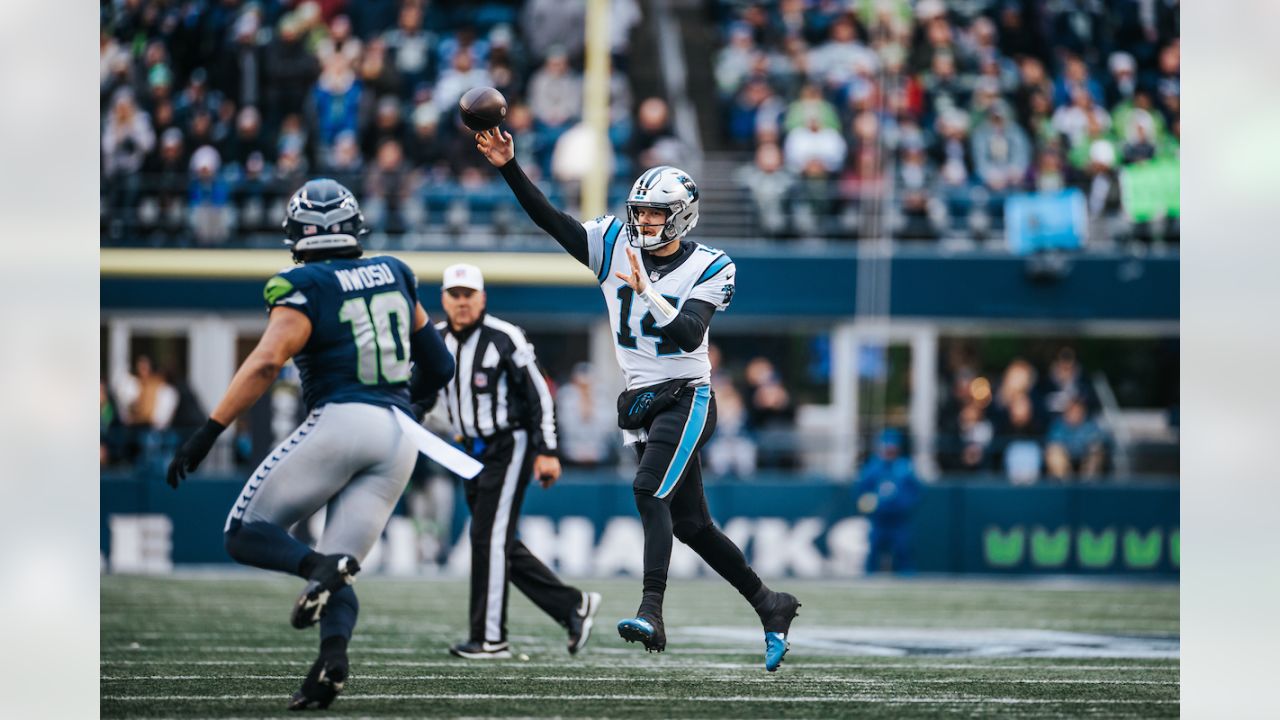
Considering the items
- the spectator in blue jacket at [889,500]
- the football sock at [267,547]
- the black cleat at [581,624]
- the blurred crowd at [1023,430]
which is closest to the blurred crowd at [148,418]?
the spectator in blue jacket at [889,500]

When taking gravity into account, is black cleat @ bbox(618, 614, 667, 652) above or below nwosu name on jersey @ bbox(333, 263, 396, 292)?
below

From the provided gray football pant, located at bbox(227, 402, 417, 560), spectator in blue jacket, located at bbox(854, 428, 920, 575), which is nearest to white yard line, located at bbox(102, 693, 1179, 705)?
gray football pant, located at bbox(227, 402, 417, 560)

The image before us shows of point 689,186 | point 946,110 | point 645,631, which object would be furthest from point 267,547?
point 946,110

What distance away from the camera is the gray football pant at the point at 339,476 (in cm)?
584

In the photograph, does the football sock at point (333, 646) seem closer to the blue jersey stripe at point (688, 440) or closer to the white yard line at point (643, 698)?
the white yard line at point (643, 698)

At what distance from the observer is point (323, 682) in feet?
18.8

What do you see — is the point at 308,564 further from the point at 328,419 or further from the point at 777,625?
the point at 777,625

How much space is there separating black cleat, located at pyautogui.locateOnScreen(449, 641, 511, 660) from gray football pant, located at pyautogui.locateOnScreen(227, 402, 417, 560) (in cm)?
198

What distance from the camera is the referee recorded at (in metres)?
8.02

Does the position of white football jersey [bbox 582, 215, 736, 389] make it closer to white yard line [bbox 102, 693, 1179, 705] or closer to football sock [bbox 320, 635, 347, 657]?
white yard line [bbox 102, 693, 1179, 705]

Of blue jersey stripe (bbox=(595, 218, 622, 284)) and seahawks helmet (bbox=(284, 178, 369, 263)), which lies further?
blue jersey stripe (bbox=(595, 218, 622, 284))

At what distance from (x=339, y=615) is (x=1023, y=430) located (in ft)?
41.4
